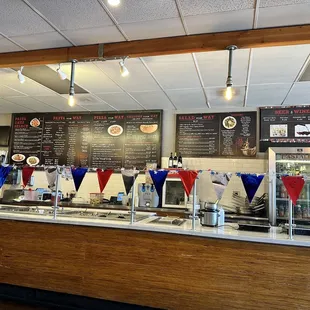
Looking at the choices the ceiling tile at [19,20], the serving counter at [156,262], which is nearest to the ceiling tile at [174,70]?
the ceiling tile at [19,20]

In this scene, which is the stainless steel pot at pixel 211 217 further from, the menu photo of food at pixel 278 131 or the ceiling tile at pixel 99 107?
the ceiling tile at pixel 99 107

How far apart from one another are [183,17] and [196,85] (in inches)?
67.5

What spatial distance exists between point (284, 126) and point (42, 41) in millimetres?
4132

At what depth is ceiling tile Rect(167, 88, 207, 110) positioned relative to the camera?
4.67m

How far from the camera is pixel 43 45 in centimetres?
335

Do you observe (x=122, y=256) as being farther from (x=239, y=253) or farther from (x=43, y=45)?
(x=43, y=45)

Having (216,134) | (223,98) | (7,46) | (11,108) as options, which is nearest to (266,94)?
(223,98)

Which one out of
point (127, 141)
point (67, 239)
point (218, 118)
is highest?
point (218, 118)

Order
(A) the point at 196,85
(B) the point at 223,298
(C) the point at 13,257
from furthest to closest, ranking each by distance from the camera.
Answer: (A) the point at 196,85 → (C) the point at 13,257 → (B) the point at 223,298

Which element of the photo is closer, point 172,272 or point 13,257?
point 172,272

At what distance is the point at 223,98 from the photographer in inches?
195

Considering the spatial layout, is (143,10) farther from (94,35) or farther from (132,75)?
(132,75)

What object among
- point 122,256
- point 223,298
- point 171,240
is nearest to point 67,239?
point 122,256

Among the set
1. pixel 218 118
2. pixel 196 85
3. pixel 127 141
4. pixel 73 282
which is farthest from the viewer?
pixel 127 141
